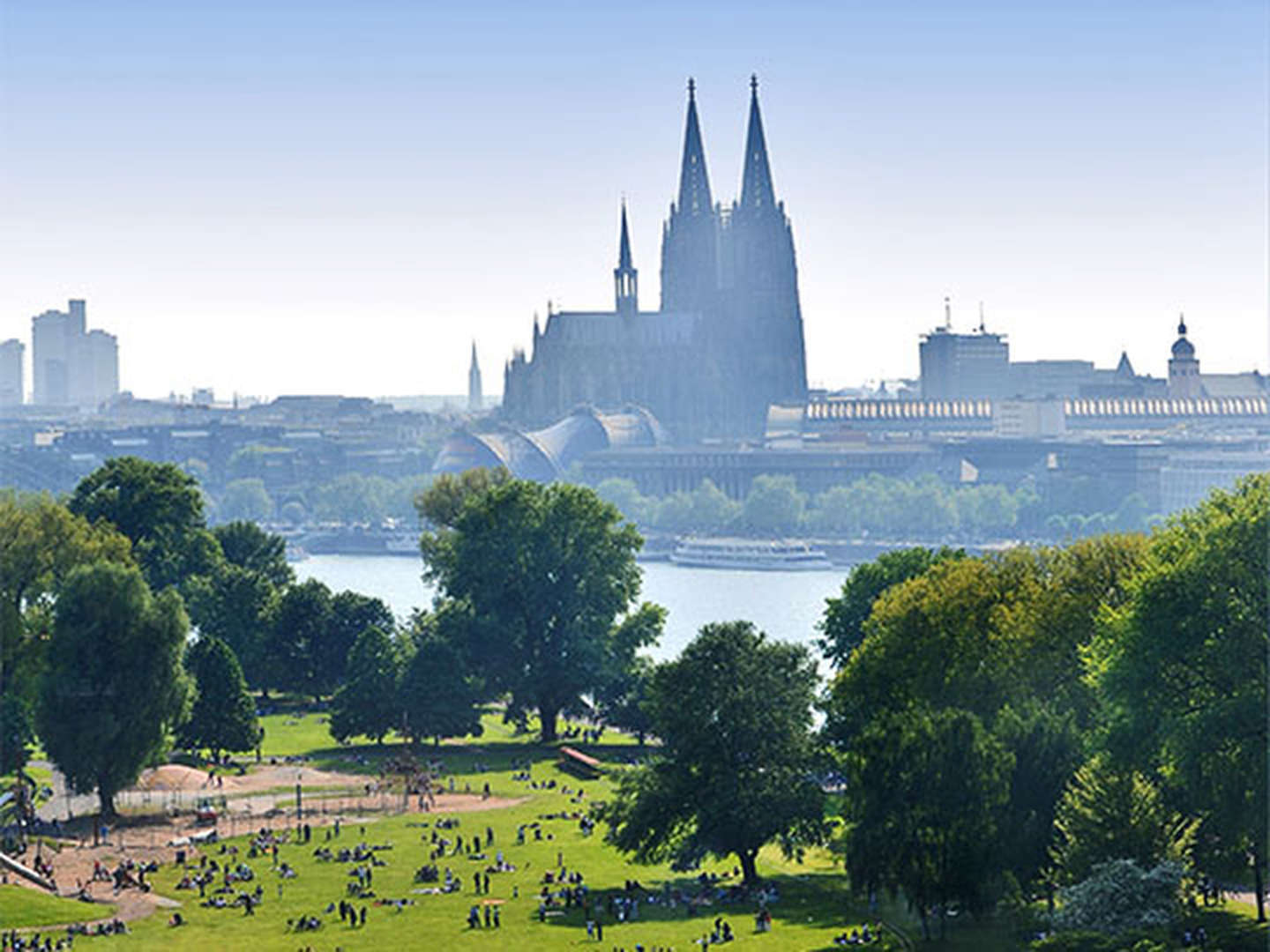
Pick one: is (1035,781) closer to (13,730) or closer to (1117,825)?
(1117,825)


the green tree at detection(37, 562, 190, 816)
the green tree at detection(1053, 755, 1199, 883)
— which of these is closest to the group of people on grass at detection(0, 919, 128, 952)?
the green tree at detection(37, 562, 190, 816)

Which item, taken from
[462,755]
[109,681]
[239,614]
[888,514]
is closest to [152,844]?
[109,681]

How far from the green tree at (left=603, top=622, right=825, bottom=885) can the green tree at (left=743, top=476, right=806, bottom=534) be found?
131019 millimetres

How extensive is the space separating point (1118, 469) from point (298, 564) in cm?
5976

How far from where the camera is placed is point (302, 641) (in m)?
76.1

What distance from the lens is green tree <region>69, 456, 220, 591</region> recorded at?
252 feet

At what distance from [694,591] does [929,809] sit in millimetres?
99702

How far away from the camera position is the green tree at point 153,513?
7688 centimetres

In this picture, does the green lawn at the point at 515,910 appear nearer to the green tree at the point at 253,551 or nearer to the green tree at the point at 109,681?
the green tree at the point at 109,681

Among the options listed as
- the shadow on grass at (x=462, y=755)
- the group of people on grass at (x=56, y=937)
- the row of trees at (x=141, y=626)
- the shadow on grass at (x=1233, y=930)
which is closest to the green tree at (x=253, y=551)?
the row of trees at (x=141, y=626)

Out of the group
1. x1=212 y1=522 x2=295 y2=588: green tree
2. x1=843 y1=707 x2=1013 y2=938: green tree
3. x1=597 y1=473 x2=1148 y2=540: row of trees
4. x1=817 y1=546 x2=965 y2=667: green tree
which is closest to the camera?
x1=843 y1=707 x2=1013 y2=938: green tree

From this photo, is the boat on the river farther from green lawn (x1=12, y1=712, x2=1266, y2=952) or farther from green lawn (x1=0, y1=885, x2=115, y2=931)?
green lawn (x1=0, y1=885, x2=115, y2=931)

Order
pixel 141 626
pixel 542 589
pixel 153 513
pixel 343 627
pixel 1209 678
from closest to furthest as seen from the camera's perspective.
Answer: pixel 1209 678 < pixel 141 626 < pixel 542 589 < pixel 343 627 < pixel 153 513

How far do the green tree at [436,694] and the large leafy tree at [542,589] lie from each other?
253cm
